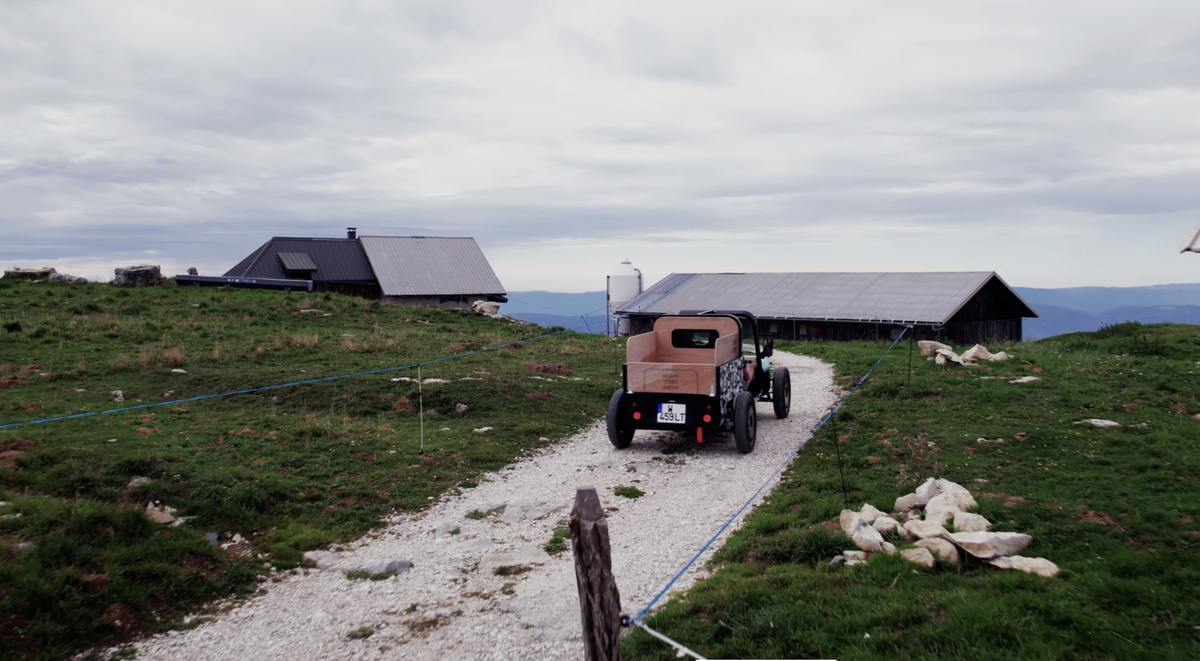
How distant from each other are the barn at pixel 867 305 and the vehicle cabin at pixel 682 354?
22799 mm

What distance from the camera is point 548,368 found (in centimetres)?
2014

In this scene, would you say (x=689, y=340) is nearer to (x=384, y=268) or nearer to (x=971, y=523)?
(x=971, y=523)

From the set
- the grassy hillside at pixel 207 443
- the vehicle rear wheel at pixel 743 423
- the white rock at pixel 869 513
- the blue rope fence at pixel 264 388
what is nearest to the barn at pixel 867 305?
the blue rope fence at pixel 264 388

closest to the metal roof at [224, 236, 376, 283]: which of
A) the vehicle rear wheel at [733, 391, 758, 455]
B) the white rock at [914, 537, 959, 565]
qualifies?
the vehicle rear wheel at [733, 391, 758, 455]

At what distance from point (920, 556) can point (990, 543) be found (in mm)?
647

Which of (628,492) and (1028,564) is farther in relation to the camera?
(628,492)

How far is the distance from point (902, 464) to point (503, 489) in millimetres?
5806

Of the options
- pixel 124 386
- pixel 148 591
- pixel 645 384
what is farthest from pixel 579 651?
pixel 124 386

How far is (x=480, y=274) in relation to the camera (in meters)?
52.0

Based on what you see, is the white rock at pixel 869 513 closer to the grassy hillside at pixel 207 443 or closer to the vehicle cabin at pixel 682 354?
the vehicle cabin at pixel 682 354

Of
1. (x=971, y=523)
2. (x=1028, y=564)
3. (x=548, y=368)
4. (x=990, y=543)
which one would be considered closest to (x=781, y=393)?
(x=548, y=368)

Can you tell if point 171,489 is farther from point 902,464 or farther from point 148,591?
point 902,464

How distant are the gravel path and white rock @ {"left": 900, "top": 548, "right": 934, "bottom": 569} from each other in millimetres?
2032

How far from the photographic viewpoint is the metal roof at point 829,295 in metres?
37.4
